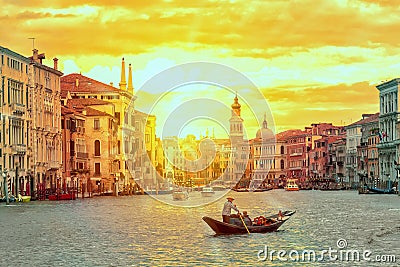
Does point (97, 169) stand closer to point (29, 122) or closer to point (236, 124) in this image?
point (29, 122)

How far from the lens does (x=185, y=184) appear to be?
13538 centimetres

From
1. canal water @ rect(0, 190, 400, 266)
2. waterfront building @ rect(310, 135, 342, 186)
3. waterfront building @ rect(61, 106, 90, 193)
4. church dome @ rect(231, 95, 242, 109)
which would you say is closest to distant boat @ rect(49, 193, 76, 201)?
waterfront building @ rect(61, 106, 90, 193)

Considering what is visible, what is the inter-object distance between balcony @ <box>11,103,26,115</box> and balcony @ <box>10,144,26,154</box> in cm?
244

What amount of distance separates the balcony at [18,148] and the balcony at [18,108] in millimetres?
2440

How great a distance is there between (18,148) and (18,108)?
10.1ft

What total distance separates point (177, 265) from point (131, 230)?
41.3ft

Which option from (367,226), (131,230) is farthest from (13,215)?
(367,226)

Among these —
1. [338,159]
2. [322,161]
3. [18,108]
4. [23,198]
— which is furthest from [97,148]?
[322,161]

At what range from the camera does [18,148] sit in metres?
69.8

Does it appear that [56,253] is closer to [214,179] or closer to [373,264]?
[373,264]

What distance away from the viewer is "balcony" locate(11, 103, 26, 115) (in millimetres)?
69438

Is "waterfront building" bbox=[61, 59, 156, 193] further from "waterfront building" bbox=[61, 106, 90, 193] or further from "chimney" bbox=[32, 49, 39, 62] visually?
"chimney" bbox=[32, 49, 39, 62]

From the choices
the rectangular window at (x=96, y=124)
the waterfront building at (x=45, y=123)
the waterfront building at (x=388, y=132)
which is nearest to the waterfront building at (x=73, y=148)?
the rectangular window at (x=96, y=124)

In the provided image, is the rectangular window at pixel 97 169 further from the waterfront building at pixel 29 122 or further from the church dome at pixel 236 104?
the church dome at pixel 236 104
